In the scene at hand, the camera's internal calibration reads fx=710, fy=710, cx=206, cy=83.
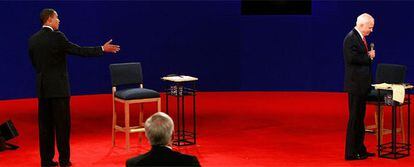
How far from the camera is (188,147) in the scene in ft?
23.4

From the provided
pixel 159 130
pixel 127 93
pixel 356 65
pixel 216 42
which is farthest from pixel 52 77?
pixel 216 42

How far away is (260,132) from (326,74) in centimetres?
386

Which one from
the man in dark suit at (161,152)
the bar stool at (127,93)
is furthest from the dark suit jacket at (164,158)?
the bar stool at (127,93)

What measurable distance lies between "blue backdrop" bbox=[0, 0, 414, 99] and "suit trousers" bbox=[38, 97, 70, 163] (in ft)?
15.9

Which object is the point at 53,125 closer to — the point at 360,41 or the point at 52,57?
the point at 52,57

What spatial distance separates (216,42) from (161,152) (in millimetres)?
8547

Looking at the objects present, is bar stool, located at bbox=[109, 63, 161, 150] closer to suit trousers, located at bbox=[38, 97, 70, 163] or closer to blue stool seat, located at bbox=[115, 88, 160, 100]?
blue stool seat, located at bbox=[115, 88, 160, 100]

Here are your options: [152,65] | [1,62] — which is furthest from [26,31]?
[152,65]

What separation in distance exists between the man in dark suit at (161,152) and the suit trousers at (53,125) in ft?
10.1

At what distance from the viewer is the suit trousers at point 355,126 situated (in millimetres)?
6387

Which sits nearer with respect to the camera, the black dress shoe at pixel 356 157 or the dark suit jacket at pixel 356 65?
the dark suit jacket at pixel 356 65

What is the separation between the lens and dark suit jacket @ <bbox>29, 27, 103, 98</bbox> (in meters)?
5.94

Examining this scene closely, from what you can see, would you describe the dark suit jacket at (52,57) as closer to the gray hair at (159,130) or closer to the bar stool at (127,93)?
the bar stool at (127,93)

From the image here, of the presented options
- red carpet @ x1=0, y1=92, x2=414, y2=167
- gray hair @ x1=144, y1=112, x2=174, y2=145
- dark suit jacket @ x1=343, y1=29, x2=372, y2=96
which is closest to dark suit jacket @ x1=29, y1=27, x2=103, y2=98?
red carpet @ x1=0, y1=92, x2=414, y2=167
